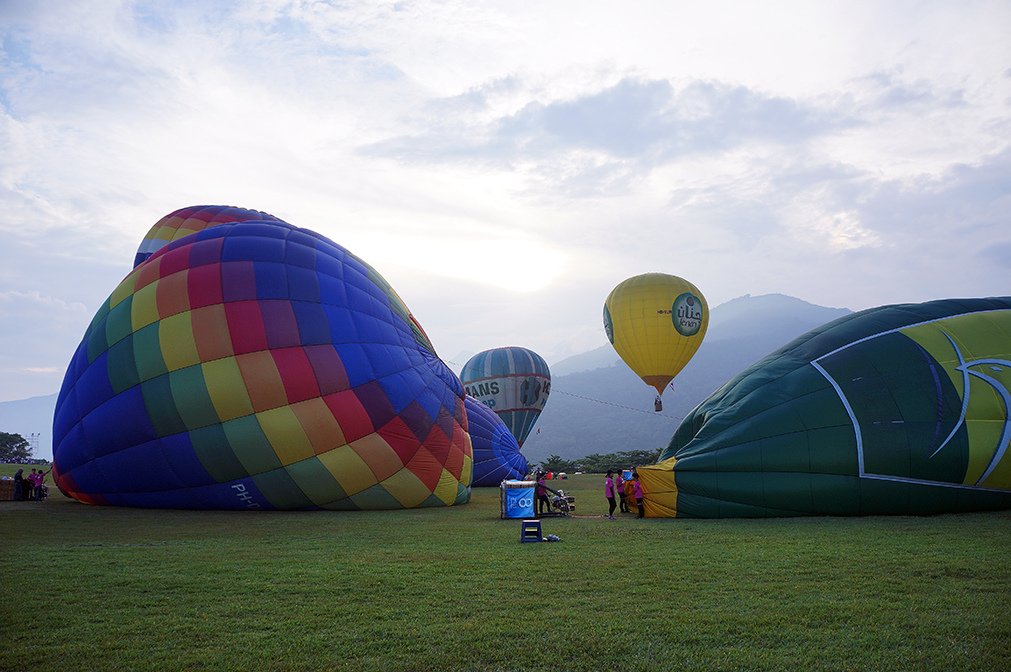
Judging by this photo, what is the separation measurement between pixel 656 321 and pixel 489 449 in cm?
1241

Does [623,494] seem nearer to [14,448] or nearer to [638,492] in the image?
[638,492]

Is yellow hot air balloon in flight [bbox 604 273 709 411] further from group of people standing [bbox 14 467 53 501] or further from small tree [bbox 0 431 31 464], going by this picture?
small tree [bbox 0 431 31 464]

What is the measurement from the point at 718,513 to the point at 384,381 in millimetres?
7277

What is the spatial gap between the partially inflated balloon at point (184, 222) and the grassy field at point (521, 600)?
16581 mm

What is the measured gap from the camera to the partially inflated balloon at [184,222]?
25.8m

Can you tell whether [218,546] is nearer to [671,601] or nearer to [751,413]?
[671,601]

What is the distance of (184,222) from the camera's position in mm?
26094

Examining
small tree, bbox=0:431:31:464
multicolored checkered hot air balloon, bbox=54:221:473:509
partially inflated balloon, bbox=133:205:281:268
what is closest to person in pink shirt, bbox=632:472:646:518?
multicolored checkered hot air balloon, bbox=54:221:473:509

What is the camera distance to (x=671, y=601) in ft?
20.4

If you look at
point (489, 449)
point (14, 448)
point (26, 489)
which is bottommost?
point (26, 489)

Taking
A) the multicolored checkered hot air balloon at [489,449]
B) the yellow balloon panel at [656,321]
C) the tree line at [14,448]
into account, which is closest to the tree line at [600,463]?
the yellow balloon panel at [656,321]

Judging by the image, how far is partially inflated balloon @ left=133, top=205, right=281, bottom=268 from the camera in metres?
25.8

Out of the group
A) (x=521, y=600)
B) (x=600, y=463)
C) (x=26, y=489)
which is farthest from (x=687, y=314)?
(x=521, y=600)

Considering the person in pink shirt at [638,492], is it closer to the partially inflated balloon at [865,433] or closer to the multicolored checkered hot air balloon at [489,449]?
the partially inflated balloon at [865,433]
